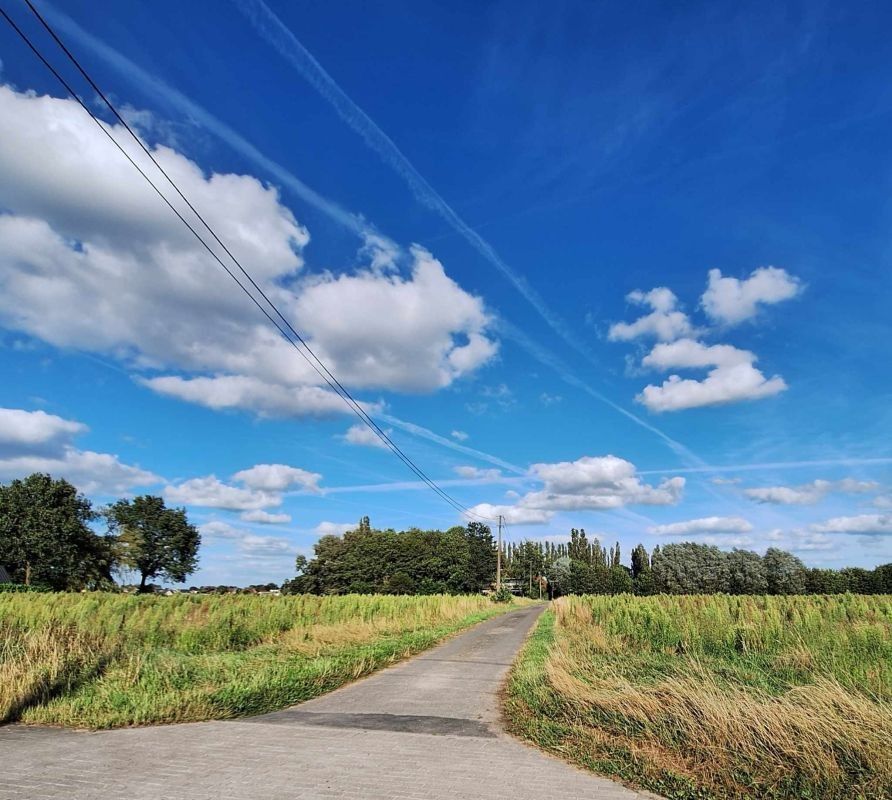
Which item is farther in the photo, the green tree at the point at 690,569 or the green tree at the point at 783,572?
the green tree at the point at 690,569

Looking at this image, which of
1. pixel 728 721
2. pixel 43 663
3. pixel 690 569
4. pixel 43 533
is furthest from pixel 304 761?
pixel 690 569

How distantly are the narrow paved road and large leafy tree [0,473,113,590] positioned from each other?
59674 mm

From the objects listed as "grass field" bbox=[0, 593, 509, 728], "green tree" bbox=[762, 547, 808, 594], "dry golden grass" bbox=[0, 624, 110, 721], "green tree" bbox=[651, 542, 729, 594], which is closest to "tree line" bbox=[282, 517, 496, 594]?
"green tree" bbox=[651, 542, 729, 594]

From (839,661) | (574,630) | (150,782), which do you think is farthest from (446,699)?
(574,630)

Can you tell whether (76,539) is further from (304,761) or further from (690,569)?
(690,569)

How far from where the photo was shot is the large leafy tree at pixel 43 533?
54.4m

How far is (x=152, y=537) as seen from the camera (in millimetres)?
73188

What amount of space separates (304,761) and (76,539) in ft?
220

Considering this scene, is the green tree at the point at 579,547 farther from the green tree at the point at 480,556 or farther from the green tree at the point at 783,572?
the green tree at the point at 783,572

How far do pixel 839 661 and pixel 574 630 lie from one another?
9.68m

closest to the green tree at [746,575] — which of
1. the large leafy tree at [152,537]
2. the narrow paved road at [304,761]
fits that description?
the large leafy tree at [152,537]

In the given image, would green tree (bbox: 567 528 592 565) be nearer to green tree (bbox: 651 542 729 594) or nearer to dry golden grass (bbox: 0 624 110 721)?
green tree (bbox: 651 542 729 594)

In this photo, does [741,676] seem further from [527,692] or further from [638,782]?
[638,782]

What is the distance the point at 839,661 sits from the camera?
9.68 m
